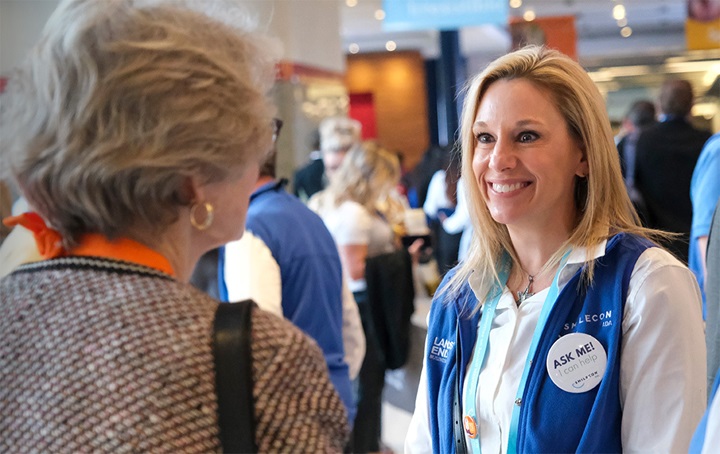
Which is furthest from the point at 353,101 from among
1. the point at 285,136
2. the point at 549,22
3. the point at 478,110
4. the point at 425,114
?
the point at 478,110

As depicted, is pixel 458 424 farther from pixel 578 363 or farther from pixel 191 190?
pixel 191 190

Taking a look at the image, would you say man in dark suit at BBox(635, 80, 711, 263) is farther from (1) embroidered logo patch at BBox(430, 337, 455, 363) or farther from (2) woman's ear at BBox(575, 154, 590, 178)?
(1) embroidered logo patch at BBox(430, 337, 455, 363)

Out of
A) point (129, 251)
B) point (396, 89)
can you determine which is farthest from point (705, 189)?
point (396, 89)

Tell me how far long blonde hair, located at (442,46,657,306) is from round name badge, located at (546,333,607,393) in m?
0.23

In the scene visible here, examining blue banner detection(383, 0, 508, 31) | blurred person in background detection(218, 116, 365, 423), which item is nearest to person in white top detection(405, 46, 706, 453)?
blurred person in background detection(218, 116, 365, 423)

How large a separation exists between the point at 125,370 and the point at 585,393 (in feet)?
3.53

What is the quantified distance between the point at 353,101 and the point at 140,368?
20.8 meters

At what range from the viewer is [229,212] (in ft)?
3.89

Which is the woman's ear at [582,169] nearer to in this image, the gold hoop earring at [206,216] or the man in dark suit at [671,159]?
the gold hoop earring at [206,216]

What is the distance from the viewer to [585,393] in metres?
1.76

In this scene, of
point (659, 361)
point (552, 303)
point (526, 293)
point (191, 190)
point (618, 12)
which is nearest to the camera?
point (191, 190)

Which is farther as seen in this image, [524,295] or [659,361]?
[524,295]

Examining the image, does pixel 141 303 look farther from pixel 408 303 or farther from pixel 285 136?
pixel 285 136

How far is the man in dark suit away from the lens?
5430 mm
